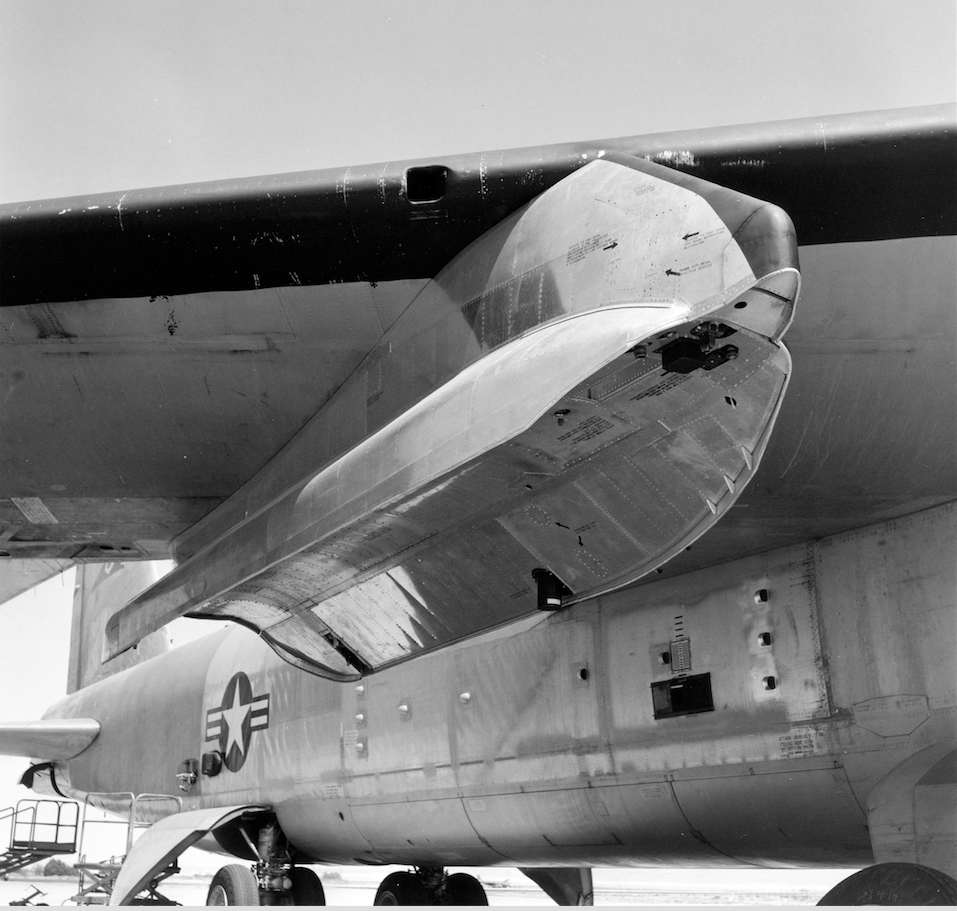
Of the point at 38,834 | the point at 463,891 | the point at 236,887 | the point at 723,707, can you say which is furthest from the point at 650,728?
the point at 38,834

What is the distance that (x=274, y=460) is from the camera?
6242 millimetres

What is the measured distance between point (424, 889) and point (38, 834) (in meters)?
6.98

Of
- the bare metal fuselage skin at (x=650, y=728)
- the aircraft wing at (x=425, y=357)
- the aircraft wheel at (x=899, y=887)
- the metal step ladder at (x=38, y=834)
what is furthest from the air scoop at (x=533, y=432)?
the metal step ladder at (x=38, y=834)

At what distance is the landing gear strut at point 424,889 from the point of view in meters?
11.0

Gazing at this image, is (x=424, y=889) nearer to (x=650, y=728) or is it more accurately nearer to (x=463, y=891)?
(x=463, y=891)

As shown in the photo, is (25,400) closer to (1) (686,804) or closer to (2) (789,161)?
(2) (789,161)

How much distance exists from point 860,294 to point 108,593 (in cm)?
1535

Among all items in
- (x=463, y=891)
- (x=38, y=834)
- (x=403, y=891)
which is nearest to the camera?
(x=403, y=891)

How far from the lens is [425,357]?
17.4ft

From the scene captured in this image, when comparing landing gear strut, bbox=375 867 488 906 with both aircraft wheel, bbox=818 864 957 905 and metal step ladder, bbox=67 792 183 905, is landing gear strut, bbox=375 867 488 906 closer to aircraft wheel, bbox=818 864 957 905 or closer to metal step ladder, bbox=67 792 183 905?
metal step ladder, bbox=67 792 183 905

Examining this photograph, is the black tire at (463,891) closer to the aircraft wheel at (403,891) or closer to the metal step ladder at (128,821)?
the aircraft wheel at (403,891)

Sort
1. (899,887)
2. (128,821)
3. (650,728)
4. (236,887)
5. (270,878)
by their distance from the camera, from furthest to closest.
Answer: (128,821) → (270,878) → (236,887) → (650,728) → (899,887)

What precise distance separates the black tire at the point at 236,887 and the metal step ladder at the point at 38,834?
520 centimetres

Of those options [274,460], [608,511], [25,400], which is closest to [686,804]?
[608,511]
